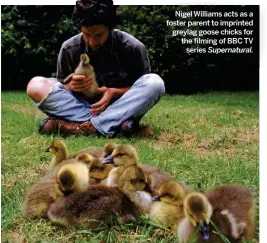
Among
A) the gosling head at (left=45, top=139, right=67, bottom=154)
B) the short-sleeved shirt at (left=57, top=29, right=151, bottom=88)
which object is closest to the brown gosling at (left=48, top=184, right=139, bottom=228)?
the gosling head at (left=45, top=139, right=67, bottom=154)

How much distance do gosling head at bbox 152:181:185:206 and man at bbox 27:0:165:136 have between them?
1.63 feet

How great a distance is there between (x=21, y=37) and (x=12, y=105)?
12.2 inches

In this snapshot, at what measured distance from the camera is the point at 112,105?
7.22ft

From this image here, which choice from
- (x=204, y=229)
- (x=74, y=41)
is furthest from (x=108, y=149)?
(x=204, y=229)

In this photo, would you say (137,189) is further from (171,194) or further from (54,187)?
(54,187)

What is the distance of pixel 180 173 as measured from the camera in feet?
6.94

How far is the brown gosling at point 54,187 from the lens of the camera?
1777mm

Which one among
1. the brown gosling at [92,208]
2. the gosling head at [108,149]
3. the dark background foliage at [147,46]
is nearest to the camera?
the brown gosling at [92,208]

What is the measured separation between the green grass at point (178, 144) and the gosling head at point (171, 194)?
31 cm

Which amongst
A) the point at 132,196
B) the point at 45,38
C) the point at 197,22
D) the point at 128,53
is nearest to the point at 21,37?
the point at 45,38

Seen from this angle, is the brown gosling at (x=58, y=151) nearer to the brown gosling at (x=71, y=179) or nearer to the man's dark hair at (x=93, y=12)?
the brown gosling at (x=71, y=179)

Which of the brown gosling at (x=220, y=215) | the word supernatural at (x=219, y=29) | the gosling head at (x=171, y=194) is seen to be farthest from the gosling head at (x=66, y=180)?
the word supernatural at (x=219, y=29)

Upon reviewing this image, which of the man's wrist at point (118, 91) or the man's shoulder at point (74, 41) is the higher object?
the man's shoulder at point (74, 41)
